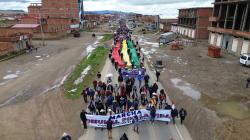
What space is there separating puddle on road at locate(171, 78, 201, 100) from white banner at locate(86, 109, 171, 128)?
21.7 ft

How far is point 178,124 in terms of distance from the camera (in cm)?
1586

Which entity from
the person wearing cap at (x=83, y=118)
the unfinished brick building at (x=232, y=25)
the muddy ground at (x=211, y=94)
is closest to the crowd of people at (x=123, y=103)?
the person wearing cap at (x=83, y=118)

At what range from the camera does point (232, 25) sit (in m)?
48.0

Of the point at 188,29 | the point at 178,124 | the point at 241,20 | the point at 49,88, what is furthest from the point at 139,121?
the point at 188,29

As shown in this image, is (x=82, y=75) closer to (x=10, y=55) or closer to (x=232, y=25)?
(x=10, y=55)

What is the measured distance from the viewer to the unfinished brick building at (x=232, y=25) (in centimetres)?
4181

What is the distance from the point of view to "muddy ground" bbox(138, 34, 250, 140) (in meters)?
15.5

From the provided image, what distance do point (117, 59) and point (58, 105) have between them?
14812mm

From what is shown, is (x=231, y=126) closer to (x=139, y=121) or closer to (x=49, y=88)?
(x=139, y=121)

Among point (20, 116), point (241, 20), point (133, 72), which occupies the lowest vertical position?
point (20, 116)

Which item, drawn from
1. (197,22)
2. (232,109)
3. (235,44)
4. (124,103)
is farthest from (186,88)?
(197,22)

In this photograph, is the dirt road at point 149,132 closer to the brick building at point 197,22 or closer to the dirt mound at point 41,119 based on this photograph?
the dirt mound at point 41,119

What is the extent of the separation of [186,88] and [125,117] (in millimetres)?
10857

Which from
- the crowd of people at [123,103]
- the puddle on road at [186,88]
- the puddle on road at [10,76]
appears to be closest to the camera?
the crowd of people at [123,103]
